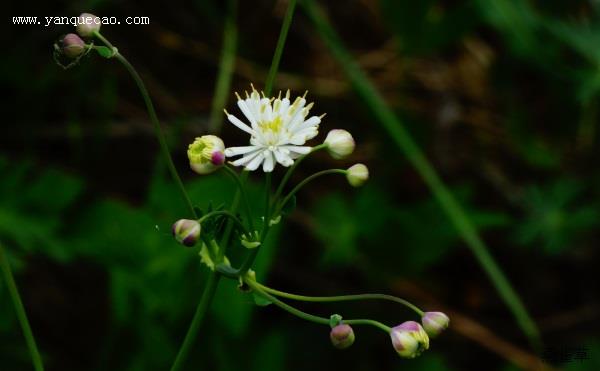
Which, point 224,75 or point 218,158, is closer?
point 218,158

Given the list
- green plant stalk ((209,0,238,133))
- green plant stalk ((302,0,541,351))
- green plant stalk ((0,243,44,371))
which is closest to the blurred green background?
green plant stalk ((209,0,238,133))

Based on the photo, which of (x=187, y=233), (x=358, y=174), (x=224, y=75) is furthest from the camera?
(x=224, y=75)

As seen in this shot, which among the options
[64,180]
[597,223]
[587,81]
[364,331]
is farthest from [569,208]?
[64,180]

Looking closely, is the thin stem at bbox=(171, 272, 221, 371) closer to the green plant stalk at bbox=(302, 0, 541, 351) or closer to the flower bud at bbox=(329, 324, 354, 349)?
the flower bud at bbox=(329, 324, 354, 349)

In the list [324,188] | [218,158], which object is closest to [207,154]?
[218,158]

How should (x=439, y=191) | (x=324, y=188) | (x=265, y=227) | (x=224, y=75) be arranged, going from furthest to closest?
(x=324, y=188) → (x=224, y=75) → (x=439, y=191) → (x=265, y=227)

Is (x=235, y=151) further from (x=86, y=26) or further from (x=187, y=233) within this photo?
(x=86, y=26)
